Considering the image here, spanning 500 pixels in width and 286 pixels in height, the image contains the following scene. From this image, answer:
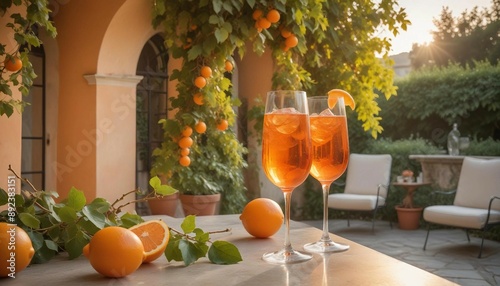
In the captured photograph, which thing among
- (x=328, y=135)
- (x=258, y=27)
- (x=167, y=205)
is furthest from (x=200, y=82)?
(x=328, y=135)

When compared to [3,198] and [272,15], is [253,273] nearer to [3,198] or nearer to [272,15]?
[3,198]

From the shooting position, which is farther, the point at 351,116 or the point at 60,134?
the point at 351,116

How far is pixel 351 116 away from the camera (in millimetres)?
7824

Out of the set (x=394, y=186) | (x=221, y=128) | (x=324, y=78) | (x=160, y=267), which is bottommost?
(x=394, y=186)

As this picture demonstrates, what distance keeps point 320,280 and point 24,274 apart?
0.46 meters

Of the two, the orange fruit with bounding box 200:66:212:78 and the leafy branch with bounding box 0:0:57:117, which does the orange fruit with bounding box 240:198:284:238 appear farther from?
the orange fruit with bounding box 200:66:212:78

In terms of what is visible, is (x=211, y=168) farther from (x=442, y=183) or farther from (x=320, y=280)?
(x=320, y=280)

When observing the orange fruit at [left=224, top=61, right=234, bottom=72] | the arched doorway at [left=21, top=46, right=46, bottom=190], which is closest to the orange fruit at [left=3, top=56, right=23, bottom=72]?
the orange fruit at [left=224, top=61, right=234, bottom=72]

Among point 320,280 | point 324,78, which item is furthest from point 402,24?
point 320,280

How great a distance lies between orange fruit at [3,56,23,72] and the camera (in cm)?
299

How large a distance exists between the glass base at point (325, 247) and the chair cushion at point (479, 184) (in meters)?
5.10

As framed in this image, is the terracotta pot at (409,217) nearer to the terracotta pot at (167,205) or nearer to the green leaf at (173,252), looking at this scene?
the terracotta pot at (167,205)

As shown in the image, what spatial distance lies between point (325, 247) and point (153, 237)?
35 cm

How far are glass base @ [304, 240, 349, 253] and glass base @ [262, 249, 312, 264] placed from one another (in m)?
0.08
